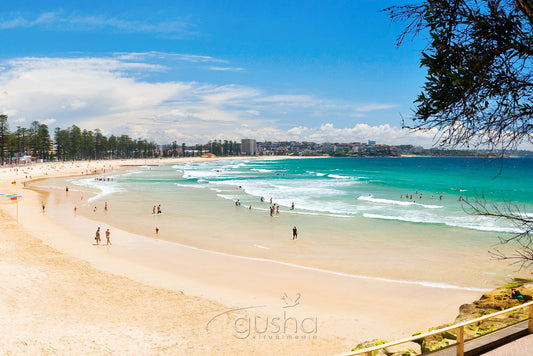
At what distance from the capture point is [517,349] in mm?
4516

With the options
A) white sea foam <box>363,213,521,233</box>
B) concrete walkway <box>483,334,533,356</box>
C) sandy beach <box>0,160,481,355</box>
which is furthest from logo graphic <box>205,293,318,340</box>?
white sea foam <box>363,213,521,233</box>

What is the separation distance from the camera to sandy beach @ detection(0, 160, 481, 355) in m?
9.44

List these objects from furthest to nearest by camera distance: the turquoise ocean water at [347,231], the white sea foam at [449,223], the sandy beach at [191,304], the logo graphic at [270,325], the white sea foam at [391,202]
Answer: the white sea foam at [391,202] → the white sea foam at [449,223] → the turquoise ocean water at [347,231] → the logo graphic at [270,325] → the sandy beach at [191,304]

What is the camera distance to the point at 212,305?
39.2 ft

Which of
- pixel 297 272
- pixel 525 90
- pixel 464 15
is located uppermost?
A: pixel 464 15

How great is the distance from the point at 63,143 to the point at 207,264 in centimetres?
12909

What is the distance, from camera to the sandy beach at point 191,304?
9.44 m

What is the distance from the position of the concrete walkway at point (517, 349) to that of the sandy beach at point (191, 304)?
204 inches

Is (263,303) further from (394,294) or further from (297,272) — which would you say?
(394,294)

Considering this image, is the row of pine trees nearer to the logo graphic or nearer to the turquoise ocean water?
the turquoise ocean water

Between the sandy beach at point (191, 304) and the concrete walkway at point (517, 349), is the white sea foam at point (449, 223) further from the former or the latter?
the concrete walkway at point (517, 349)

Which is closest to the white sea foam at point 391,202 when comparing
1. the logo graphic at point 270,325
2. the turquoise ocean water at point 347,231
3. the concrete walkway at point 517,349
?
the turquoise ocean water at point 347,231

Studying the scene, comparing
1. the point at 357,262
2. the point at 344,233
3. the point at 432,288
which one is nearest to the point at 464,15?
the point at 432,288

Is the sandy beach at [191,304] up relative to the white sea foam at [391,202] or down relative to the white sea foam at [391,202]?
down
